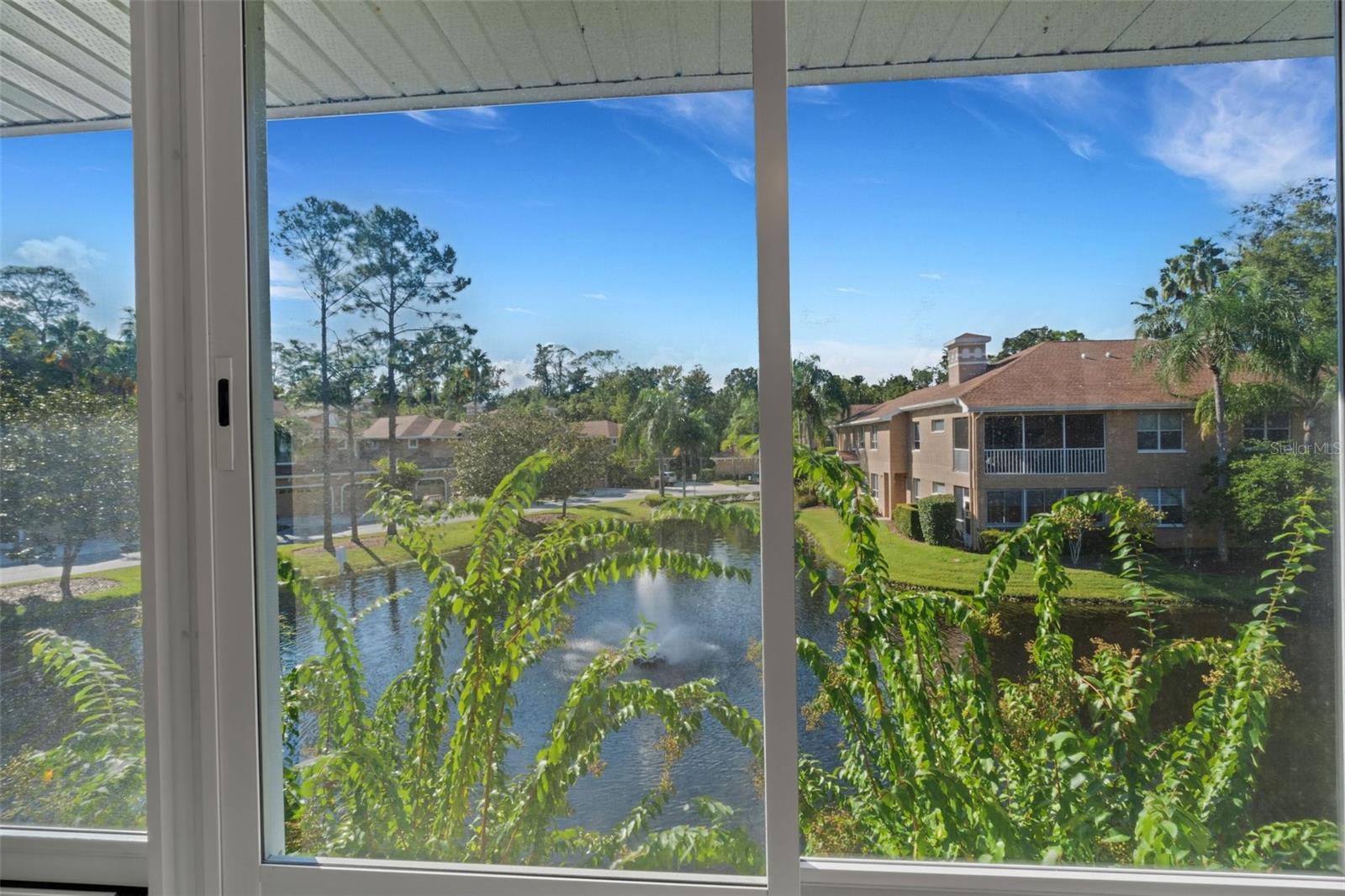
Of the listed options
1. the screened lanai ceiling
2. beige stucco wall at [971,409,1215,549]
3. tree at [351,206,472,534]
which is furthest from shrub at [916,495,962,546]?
tree at [351,206,472,534]

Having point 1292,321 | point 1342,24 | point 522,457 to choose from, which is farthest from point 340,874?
point 1342,24

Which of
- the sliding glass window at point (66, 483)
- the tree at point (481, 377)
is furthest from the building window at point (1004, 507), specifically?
the sliding glass window at point (66, 483)

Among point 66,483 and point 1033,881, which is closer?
point 1033,881

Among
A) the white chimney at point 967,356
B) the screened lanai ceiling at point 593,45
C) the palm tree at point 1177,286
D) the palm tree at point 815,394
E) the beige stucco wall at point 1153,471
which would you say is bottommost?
the beige stucco wall at point 1153,471

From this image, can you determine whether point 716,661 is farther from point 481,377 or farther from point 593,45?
point 593,45

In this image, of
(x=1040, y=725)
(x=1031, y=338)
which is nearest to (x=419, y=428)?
(x=1031, y=338)

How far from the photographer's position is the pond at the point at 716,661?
1.22 m

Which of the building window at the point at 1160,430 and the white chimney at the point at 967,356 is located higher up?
the white chimney at the point at 967,356

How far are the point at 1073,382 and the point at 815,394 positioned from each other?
1.49 feet

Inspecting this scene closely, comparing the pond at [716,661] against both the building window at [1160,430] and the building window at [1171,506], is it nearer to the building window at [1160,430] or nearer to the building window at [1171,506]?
the building window at [1171,506]

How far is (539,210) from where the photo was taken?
1306 mm

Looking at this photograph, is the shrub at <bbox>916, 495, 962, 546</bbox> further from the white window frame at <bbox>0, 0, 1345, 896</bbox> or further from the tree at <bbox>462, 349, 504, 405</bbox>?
the tree at <bbox>462, 349, 504, 405</bbox>

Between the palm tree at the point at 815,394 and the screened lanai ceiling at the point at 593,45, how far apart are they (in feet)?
1.65

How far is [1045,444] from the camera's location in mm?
1273
